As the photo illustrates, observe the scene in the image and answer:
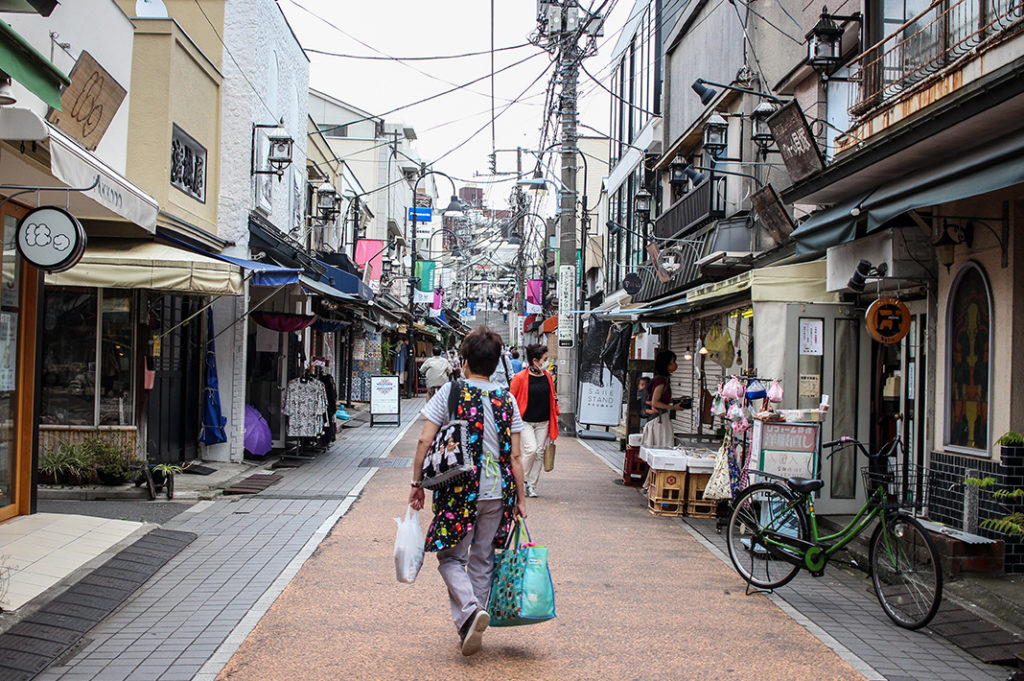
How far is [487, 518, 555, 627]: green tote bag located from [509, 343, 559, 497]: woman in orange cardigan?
6.45 meters

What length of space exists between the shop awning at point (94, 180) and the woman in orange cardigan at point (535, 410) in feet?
17.2

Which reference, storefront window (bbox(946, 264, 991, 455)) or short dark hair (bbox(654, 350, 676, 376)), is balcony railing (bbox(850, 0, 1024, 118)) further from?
short dark hair (bbox(654, 350, 676, 376))

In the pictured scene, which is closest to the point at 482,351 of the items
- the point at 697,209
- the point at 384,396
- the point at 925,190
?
the point at 925,190

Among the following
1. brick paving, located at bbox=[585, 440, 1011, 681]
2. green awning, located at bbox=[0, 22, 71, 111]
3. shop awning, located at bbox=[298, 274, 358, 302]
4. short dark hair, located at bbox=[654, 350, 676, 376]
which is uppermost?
green awning, located at bbox=[0, 22, 71, 111]

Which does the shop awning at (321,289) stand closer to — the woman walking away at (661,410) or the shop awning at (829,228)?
the woman walking away at (661,410)

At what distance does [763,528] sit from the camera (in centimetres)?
734

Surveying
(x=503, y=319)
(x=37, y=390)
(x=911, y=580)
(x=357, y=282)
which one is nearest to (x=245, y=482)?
(x=37, y=390)

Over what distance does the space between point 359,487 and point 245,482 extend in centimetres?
162

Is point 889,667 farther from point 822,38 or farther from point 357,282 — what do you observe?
point 357,282

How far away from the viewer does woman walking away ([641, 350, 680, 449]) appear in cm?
1247

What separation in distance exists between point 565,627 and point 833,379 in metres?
4.98

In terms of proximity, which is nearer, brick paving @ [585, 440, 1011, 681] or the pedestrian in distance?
brick paving @ [585, 440, 1011, 681]

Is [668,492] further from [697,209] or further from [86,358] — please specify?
[697,209]

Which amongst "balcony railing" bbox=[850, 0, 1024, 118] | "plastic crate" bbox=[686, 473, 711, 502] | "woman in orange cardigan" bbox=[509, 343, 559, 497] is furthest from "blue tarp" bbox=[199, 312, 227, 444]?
"balcony railing" bbox=[850, 0, 1024, 118]
